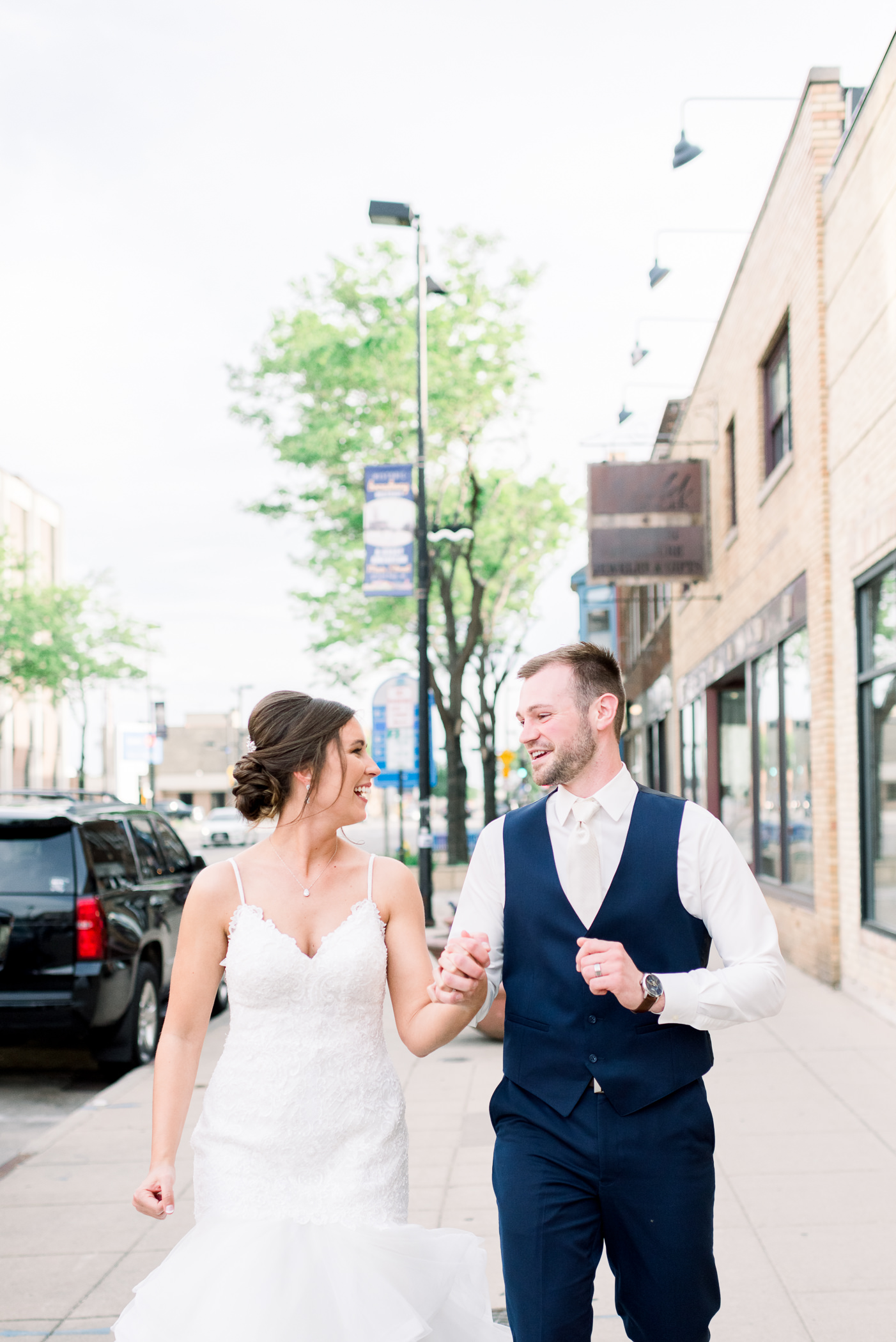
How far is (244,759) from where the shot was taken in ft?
10.4

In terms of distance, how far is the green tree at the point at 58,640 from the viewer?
42.9 m

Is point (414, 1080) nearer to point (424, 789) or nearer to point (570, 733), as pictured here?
point (570, 733)

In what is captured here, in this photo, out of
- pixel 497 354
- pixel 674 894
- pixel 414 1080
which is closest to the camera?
pixel 674 894

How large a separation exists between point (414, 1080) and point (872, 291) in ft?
21.3

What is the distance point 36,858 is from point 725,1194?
4823 mm

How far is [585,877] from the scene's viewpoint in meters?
2.98

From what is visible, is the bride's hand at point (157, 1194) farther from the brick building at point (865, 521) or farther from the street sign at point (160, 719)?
the street sign at point (160, 719)

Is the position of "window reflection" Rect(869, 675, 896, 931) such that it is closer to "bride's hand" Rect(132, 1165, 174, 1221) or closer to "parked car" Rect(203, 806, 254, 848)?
"bride's hand" Rect(132, 1165, 174, 1221)

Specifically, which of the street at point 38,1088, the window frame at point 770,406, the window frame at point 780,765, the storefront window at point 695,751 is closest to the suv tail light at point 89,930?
the street at point 38,1088

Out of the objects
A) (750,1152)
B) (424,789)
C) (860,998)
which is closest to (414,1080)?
(750,1152)

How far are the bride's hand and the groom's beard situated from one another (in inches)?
46.8

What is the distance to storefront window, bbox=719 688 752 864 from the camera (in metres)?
17.3

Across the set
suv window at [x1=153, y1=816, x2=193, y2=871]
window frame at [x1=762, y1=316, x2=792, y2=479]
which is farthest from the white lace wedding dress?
window frame at [x1=762, y1=316, x2=792, y2=479]

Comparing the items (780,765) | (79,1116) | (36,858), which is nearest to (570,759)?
(79,1116)
